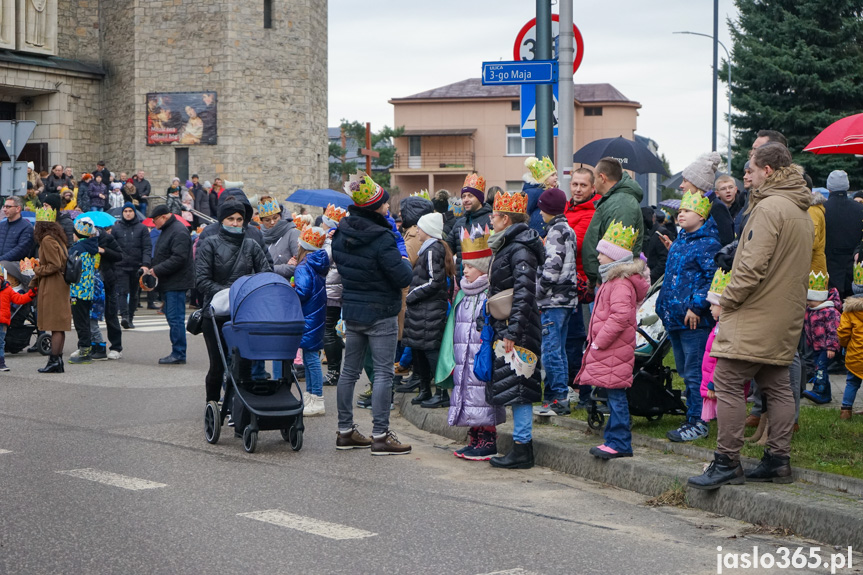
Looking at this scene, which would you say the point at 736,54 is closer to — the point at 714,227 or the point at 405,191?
the point at 714,227

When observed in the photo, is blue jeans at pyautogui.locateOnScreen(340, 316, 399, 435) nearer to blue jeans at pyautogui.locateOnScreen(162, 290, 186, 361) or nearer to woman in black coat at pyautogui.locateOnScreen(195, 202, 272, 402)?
woman in black coat at pyautogui.locateOnScreen(195, 202, 272, 402)

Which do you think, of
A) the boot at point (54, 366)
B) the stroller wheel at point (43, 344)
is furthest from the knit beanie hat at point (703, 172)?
the stroller wheel at point (43, 344)

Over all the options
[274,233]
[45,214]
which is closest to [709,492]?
[274,233]

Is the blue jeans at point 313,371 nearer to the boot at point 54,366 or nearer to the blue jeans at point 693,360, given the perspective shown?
the blue jeans at point 693,360

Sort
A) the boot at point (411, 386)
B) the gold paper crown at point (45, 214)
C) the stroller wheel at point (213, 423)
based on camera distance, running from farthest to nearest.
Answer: the gold paper crown at point (45, 214), the boot at point (411, 386), the stroller wheel at point (213, 423)

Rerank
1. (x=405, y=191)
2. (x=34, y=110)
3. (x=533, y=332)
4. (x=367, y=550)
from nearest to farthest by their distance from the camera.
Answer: (x=367, y=550)
(x=533, y=332)
(x=34, y=110)
(x=405, y=191)

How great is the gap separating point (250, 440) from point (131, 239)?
11058 mm

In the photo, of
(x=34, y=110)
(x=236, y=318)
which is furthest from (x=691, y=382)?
(x=34, y=110)

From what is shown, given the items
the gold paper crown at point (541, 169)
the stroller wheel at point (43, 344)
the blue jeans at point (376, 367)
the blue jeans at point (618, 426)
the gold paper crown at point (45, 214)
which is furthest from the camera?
the stroller wheel at point (43, 344)

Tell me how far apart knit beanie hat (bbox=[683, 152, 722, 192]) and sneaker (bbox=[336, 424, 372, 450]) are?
3.12m

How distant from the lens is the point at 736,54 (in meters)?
34.1

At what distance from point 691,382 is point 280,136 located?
33.6m

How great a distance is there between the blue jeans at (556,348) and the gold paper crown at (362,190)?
190cm

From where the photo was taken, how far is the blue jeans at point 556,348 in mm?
9477
